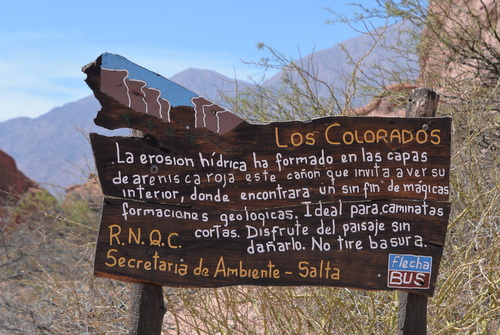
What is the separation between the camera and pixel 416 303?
2.95 meters

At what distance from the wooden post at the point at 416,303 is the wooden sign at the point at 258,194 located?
0.11m

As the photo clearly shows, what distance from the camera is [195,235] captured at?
8.99 feet

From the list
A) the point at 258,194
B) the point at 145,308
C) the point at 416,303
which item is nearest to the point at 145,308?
the point at 145,308

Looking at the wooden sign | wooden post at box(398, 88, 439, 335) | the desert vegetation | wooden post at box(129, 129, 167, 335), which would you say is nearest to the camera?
the wooden sign

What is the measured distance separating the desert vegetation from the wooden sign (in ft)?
2.64

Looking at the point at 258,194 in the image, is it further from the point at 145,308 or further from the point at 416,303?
the point at 416,303

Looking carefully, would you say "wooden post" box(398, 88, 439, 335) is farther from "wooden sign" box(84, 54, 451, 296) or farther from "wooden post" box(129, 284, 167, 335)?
"wooden post" box(129, 284, 167, 335)

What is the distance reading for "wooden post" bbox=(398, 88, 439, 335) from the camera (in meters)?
2.95

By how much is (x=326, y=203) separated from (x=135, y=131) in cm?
98

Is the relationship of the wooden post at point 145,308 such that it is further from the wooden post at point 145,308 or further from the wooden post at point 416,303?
the wooden post at point 416,303

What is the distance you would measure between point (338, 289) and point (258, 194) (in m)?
1.53

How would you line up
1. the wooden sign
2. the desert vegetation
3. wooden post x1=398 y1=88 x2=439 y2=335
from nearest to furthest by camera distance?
1. the wooden sign
2. wooden post x1=398 y1=88 x2=439 y2=335
3. the desert vegetation

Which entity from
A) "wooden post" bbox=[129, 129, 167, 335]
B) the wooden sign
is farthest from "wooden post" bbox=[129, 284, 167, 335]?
the wooden sign

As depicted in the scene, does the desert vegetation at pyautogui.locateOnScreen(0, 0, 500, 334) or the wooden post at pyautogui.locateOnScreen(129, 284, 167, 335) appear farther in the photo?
the desert vegetation at pyautogui.locateOnScreen(0, 0, 500, 334)
